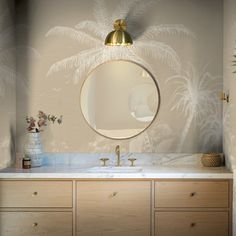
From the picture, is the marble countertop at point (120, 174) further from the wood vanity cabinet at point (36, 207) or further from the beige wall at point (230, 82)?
the beige wall at point (230, 82)

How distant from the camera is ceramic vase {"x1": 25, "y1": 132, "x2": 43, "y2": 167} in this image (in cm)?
412

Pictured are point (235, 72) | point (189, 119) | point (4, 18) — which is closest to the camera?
point (235, 72)

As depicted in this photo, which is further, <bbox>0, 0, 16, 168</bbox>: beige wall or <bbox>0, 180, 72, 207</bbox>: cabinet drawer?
<bbox>0, 0, 16, 168</bbox>: beige wall

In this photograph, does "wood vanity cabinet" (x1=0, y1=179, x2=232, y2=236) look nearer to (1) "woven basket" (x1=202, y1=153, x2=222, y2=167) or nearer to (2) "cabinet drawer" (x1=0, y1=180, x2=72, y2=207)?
(2) "cabinet drawer" (x1=0, y1=180, x2=72, y2=207)

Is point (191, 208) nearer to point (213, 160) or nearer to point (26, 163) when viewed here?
point (213, 160)

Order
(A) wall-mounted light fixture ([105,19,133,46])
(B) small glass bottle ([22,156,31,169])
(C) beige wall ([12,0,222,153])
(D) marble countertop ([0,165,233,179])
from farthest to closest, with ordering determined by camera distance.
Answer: (C) beige wall ([12,0,222,153]) < (B) small glass bottle ([22,156,31,169]) < (A) wall-mounted light fixture ([105,19,133,46]) < (D) marble countertop ([0,165,233,179])

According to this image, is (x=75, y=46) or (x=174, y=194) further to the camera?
(x=75, y=46)

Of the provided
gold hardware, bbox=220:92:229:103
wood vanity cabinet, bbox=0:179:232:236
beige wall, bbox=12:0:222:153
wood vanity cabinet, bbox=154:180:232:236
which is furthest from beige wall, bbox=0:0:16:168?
gold hardware, bbox=220:92:229:103

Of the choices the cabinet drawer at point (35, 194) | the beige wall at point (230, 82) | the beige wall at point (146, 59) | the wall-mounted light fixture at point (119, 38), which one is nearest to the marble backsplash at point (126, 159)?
the beige wall at point (146, 59)

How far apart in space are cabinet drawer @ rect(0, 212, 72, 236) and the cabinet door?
0.12 metres

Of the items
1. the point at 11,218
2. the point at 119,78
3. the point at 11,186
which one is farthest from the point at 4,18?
the point at 11,218

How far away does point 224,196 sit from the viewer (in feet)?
12.3

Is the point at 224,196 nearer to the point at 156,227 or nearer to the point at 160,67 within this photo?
the point at 156,227

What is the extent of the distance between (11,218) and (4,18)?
166 cm
